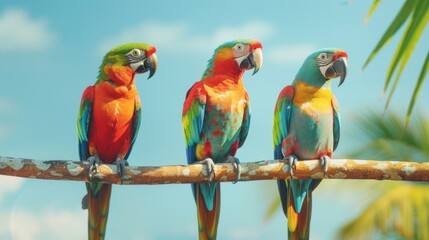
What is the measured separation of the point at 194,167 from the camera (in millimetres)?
4969

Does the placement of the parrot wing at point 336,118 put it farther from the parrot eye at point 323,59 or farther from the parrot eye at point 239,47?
the parrot eye at point 239,47

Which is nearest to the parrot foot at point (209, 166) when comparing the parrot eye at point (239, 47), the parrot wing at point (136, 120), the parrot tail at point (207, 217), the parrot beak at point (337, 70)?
the parrot tail at point (207, 217)

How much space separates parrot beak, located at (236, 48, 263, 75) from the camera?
5637mm

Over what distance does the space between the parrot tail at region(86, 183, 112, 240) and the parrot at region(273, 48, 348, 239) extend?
1346 mm

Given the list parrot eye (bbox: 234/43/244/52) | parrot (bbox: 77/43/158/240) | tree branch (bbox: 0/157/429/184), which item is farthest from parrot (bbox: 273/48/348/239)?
parrot (bbox: 77/43/158/240)

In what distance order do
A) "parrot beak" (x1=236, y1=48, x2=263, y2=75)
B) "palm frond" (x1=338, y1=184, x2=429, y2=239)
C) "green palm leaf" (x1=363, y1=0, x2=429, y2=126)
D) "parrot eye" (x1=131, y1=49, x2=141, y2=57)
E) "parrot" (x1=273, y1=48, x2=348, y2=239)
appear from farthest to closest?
1. "palm frond" (x1=338, y1=184, x2=429, y2=239)
2. "parrot beak" (x1=236, y1=48, x2=263, y2=75)
3. "parrot eye" (x1=131, y1=49, x2=141, y2=57)
4. "parrot" (x1=273, y1=48, x2=348, y2=239)
5. "green palm leaf" (x1=363, y1=0, x2=429, y2=126)

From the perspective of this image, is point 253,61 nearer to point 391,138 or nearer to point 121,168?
point 121,168

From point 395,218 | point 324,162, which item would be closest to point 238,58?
point 324,162

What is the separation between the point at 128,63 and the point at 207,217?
1350mm

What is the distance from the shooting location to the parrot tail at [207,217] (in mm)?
5198

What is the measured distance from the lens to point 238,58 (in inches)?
223

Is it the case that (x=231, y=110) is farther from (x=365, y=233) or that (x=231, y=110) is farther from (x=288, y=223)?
(x=365, y=233)

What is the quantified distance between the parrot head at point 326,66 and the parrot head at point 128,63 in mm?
1232

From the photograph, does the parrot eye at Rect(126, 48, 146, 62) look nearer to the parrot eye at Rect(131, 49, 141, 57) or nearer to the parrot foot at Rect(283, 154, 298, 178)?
the parrot eye at Rect(131, 49, 141, 57)
